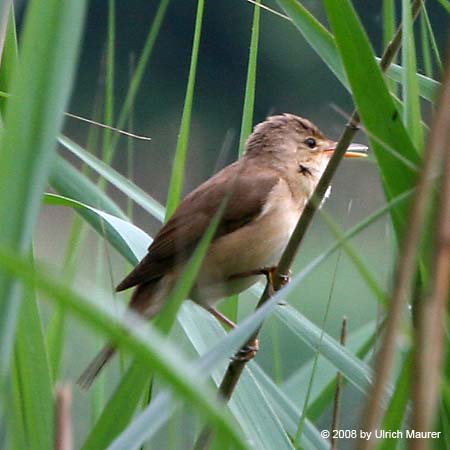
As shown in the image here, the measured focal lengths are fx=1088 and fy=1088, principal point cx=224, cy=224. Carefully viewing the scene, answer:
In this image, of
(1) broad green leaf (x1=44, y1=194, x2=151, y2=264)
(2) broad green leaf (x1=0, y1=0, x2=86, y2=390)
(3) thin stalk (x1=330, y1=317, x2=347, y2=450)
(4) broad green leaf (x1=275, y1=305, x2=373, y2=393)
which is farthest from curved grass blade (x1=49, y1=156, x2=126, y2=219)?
(2) broad green leaf (x1=0, y1=0, x2=86, y2=390)

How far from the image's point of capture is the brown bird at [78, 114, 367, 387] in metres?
2.77

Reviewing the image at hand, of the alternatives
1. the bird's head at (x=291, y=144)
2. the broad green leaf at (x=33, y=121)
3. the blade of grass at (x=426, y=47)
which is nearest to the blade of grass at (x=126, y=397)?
the broad green leaf at (x=33, y=121)

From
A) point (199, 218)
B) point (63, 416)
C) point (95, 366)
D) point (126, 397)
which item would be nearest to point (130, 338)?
point (63, 416)

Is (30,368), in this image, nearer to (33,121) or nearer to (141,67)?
(33,121)

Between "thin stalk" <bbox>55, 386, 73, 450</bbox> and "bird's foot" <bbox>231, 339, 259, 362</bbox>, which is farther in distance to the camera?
"bird's foot" <bbox>231, 339, 259, 362</bbox>

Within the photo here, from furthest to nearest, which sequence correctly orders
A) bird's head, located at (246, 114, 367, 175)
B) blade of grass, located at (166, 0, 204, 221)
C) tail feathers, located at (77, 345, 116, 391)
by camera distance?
1. bird's head, located at (246, 114, 367, 175)
2. tail feathers, located at (77, 345, 116, 391)
3. blade of grass, located at (166, 0, 204, 221)

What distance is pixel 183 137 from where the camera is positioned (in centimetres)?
204

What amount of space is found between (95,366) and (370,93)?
39.1 inches

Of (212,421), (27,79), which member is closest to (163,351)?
(212,421)

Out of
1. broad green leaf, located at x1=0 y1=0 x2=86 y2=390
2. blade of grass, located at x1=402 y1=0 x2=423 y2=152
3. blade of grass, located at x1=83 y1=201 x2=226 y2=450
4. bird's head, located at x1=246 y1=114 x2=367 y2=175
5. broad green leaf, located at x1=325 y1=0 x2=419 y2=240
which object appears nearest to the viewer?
broad green leaf, located at x1=0 y1=0 x2=86 y2=390

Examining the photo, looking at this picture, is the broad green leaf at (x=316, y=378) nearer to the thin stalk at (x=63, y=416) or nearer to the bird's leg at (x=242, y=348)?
the bird's leg at (x=242, y=348)

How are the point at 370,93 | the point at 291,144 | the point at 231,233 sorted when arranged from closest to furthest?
the point at 370,93 → the point at 231,233 → the point at 291,144

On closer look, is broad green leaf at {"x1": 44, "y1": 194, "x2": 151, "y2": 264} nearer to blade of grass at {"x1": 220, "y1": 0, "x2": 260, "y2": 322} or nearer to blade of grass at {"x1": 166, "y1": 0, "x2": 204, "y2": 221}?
blade of grass at {"x1": 166, "y1": 0, "x2": 204, "y2": 221}

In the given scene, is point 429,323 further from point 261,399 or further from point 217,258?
point 217,258
